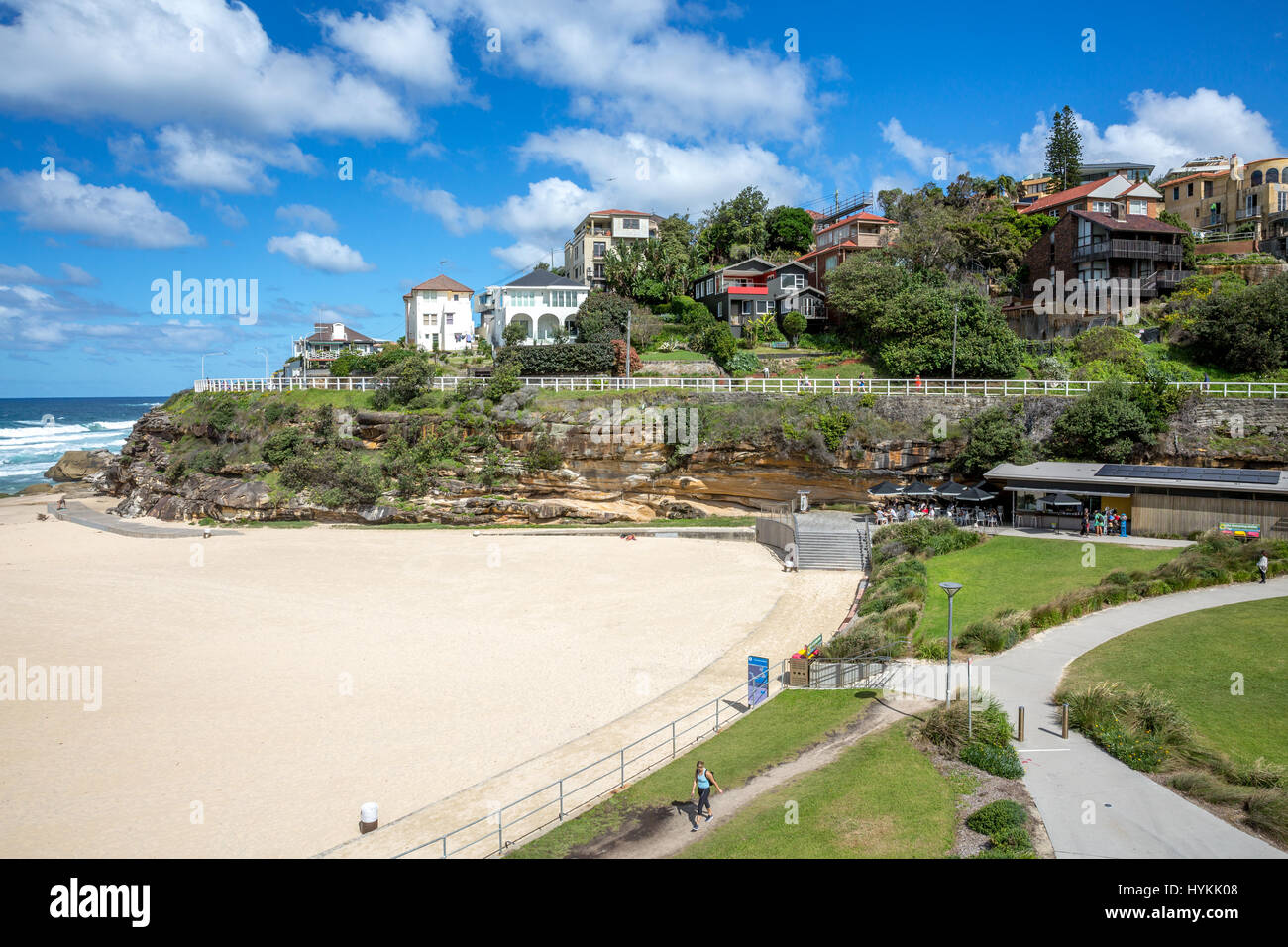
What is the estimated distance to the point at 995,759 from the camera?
1174 centimetres

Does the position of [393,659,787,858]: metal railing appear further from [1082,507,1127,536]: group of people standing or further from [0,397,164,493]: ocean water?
[0,397,164,493]: ocean water

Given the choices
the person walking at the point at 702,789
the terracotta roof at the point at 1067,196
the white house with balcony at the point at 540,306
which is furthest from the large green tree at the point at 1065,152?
the person walking at the point at 702,789

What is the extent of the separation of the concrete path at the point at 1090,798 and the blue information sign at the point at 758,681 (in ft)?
15.5

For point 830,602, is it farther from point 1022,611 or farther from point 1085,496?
point 1085,496

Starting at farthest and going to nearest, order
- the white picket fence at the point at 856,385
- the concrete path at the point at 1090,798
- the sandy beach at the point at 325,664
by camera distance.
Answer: the white picket fence at the point at 856,385 < the sandy beach at the point at 325,664 < the concrete path at the point at 1090,798

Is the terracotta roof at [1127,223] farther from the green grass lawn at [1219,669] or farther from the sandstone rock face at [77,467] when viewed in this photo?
the sandstone rock face at [77,467]

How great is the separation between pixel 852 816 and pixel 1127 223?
50.8m

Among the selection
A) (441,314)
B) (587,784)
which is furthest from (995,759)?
(441,314)

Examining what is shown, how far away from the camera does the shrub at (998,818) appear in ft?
32.2

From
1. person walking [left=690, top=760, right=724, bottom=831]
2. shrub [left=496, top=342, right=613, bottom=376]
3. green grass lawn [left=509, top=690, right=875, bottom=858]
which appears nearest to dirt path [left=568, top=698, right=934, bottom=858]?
person walking [left=690, top=760, right=724, bottom=831]

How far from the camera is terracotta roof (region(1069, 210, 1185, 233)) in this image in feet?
150

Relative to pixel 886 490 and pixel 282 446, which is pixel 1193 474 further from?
pixel 282 446

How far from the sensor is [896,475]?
37.1m

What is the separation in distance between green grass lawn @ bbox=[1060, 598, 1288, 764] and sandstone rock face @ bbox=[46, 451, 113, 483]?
72095 millimetres
